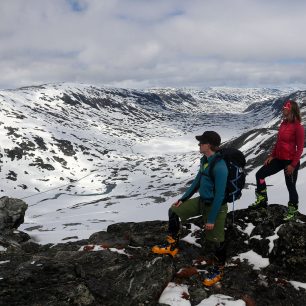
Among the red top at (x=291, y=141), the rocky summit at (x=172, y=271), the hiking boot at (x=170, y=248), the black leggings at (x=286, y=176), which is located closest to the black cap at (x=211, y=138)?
the rocky summit at (x=172, y=271)

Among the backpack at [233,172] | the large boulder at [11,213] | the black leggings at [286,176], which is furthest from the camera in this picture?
the large boulder at [11,213]

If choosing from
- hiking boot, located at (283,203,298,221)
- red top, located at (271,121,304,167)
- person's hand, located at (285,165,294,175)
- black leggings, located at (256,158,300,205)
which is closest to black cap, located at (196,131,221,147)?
red top, located at (271,121,304,167)

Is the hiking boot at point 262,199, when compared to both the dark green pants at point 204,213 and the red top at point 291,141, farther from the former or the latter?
the dark green pants at point 204,213

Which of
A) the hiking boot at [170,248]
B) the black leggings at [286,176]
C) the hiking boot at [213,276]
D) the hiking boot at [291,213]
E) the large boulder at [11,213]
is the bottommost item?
the large boulder at [11,213]

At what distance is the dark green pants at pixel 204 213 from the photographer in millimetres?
11281

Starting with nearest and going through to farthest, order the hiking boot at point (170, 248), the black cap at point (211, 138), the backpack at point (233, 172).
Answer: the black cap at point (211, 138) → the backpack at point (233, 172) → the hiking boot at point (170, 248)

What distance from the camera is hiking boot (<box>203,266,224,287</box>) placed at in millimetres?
11492

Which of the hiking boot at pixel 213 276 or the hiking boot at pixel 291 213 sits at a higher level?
the hiking boot at pixel 291 213

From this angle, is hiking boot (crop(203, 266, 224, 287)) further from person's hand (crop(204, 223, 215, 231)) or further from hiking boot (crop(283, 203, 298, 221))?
hiking boot (crop(283, 203, 298, 221))

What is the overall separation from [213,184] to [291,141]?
173 inches

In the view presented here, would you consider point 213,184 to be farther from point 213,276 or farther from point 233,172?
point 213,276

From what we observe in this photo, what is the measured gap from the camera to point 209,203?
37.3ft

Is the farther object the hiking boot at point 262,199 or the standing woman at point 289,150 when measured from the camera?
the hiking boot at point 262,199

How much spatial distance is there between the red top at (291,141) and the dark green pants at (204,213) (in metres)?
3.90
